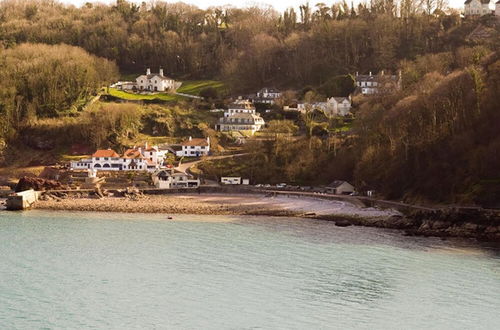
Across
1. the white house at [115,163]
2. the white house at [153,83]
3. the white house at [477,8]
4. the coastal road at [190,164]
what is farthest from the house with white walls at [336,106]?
the white house at [477,8]

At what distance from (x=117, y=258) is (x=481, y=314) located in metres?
16.9

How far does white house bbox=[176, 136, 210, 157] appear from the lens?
219ft

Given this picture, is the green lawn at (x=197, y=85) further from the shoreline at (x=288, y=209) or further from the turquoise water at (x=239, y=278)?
the turquoise water at (x=239, y=278)

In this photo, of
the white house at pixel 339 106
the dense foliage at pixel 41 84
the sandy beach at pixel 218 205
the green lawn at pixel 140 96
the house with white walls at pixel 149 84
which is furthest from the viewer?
the house with white walls at pixel 149 84

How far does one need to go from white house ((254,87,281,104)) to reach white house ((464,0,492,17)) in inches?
898

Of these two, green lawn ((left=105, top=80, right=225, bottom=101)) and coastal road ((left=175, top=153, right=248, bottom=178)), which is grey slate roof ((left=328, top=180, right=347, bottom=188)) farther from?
green lawn ((left=105, top=80, right=225, bottom=101))

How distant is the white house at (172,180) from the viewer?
59.7 metres

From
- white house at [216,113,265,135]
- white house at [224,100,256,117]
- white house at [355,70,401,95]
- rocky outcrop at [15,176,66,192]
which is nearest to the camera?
rocky outcrop at [15,176,66,192]

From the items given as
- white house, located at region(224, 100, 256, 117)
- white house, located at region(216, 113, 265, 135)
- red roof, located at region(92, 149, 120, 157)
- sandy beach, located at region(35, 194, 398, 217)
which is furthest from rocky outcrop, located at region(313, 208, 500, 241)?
white house, located at region(224, 100, 256, 117)

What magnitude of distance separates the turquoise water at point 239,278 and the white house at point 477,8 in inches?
1896

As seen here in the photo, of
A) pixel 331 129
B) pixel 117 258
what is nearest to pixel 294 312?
pixel 117 258

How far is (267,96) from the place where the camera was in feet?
262

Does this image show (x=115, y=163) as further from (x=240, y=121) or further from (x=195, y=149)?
(x=240, y=121)

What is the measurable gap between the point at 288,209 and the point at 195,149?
57.1ft
